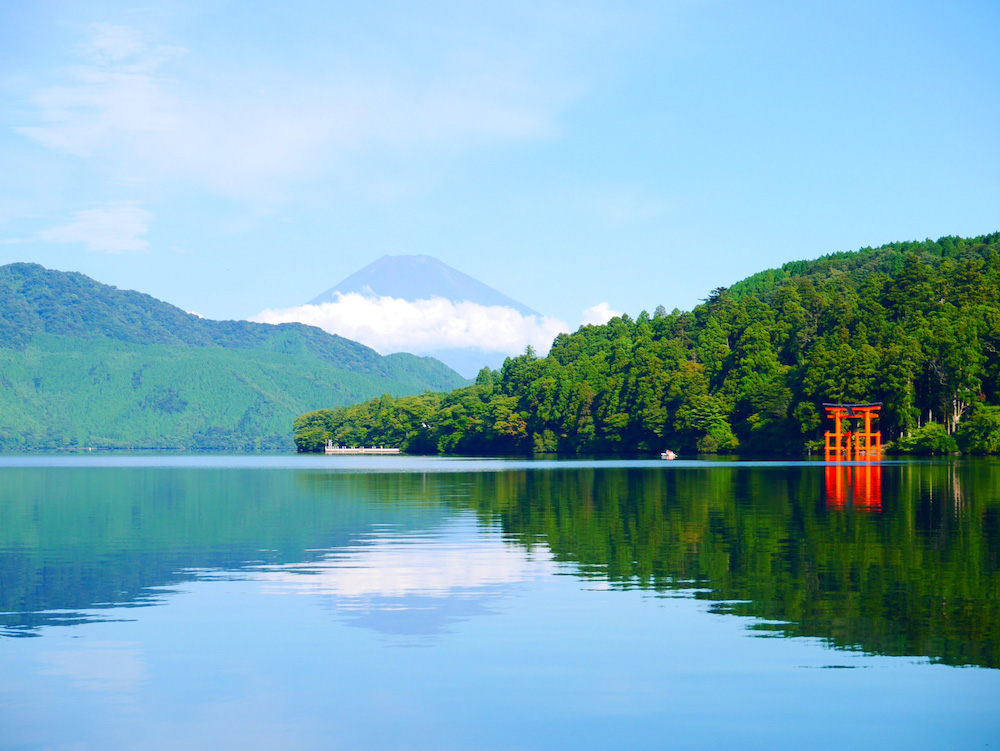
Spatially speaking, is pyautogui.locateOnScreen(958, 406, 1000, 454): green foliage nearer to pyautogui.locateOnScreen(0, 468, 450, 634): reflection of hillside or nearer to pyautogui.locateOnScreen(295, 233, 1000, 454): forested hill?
pyautogui.locateOnScreen(295, 233, 1000, 454): forested hill

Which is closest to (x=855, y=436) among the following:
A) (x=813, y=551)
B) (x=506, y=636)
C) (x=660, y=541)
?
(x=660, y=541)

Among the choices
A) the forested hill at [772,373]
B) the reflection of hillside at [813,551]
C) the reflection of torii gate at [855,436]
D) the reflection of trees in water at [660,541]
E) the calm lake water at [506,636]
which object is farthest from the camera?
the forested hill at [772,373]

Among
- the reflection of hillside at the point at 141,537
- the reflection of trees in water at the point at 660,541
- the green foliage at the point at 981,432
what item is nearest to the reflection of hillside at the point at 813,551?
the reflection of trees in water at the point at 660,541

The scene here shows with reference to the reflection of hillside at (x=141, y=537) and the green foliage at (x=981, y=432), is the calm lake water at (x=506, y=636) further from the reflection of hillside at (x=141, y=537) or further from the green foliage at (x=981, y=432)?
the green foliage at (x=981, y=432)

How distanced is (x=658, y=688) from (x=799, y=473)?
57.5m

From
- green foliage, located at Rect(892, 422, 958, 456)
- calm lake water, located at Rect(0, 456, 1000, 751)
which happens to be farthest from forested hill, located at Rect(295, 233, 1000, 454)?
calm lake water, located at Rect(0, 456, 1000, 751)

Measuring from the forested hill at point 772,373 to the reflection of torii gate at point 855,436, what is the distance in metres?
6.32

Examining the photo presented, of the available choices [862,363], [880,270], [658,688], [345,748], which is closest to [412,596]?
[658,688]

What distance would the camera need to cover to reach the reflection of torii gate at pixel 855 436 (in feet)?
302

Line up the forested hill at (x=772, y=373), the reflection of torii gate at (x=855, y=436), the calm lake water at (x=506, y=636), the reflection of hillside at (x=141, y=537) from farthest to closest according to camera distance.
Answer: the forested hill at (x=772, y=373), the reflection of torii gate at (x=855, y=436), the reflection of hillside at (x=141, y=537), the calm lake water at (x=506, y=636)

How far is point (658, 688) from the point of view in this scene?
464 inches

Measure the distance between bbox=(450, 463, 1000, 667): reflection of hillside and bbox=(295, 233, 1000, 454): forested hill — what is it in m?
58.9

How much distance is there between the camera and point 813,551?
23.2 metres

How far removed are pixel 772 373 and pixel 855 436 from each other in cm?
3592
